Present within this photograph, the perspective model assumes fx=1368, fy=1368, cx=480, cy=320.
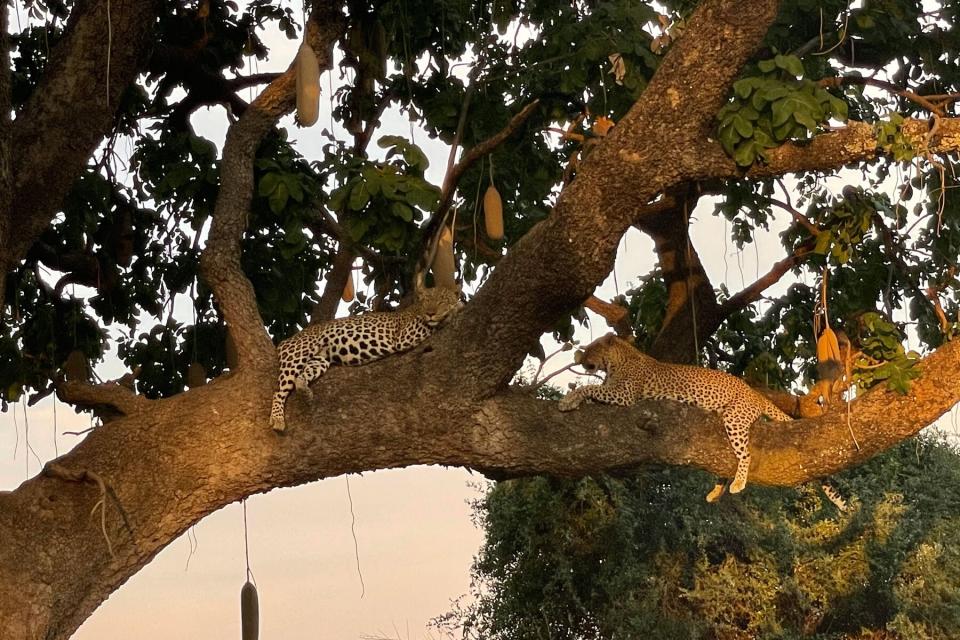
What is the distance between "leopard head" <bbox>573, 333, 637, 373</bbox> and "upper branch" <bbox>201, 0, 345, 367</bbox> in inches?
90.0

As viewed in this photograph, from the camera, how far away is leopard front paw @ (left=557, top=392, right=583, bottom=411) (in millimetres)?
7215

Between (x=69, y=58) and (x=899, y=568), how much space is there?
33.9 ft

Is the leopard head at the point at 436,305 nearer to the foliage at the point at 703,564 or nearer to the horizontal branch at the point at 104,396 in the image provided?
the horizontal branch at the point at 104,396

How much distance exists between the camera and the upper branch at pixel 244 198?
726 centimetres

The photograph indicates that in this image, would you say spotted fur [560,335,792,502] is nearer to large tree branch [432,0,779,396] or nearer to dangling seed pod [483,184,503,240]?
large tree branch [432,0,779,396]

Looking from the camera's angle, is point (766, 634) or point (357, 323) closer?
point (357, 323)

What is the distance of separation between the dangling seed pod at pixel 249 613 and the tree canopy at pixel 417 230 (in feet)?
1.56

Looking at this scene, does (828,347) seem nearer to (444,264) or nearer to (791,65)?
(791,65)

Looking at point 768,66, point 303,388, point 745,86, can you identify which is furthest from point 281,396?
point 768,66

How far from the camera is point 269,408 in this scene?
6.99 metres

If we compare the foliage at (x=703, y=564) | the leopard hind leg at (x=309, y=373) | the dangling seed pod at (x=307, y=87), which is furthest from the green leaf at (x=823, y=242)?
the foliage at (x=703, y=564)

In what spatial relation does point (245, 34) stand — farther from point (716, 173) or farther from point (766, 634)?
point (766, 634)

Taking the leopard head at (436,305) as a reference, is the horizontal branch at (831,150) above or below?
above

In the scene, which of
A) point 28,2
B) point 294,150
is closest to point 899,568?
point 294,150
